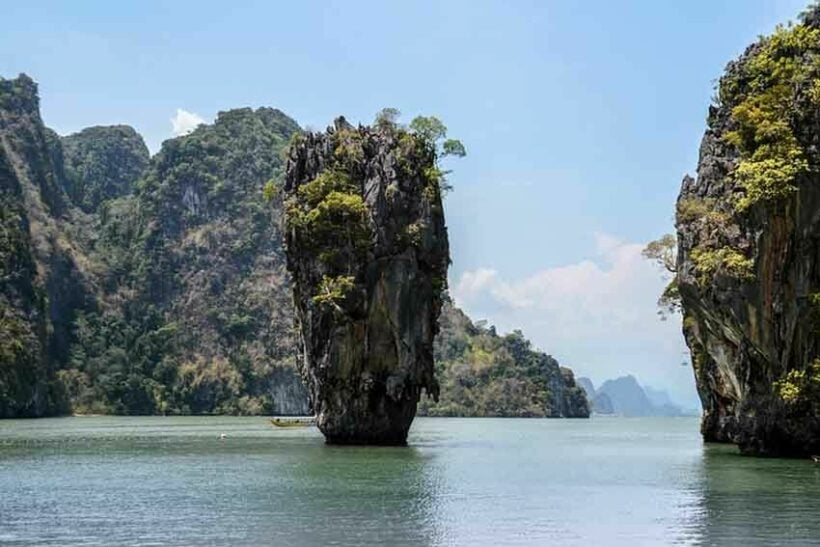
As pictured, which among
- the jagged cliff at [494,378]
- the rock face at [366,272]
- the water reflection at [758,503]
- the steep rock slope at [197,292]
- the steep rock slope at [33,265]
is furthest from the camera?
the jagged cliff at [494,378]

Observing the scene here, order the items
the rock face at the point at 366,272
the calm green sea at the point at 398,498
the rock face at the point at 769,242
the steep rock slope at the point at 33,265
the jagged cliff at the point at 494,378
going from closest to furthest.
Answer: the calm green sea at the point at 398,498 < the rock face at the point at 769,242 < the rock face at the point at 366,272 < the steep rock slope at the point at 33,265 < the jagged cliff at the point at 494,378

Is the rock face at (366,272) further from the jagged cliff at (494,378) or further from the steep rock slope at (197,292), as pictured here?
the jagged cliff at (494,378)

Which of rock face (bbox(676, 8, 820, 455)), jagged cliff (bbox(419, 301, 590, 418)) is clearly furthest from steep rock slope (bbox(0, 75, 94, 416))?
rock face (bbox(676, 8, 820, 455))

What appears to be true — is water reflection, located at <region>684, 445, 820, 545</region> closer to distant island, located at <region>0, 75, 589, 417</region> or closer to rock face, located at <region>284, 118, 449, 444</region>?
rock face, located at <region>284, 118, 449, 444</region>

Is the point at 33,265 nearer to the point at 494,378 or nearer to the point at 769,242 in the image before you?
the point at 494,378

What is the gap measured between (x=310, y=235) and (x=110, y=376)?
9642 cm

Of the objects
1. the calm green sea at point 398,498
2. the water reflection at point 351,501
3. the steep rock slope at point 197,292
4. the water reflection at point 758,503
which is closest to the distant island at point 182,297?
the steep rock slope at point 197,292

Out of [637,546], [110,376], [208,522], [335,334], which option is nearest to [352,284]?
[335,334]

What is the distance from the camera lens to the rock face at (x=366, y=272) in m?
46.5

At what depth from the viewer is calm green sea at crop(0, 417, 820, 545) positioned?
70.8ft

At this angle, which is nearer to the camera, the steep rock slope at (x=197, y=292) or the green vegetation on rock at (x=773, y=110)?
the green vegetation on rock at (x=773, y=110)

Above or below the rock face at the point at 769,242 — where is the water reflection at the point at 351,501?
below

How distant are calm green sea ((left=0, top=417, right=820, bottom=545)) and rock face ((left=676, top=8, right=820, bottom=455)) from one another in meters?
2.40

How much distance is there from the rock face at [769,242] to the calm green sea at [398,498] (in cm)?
240
